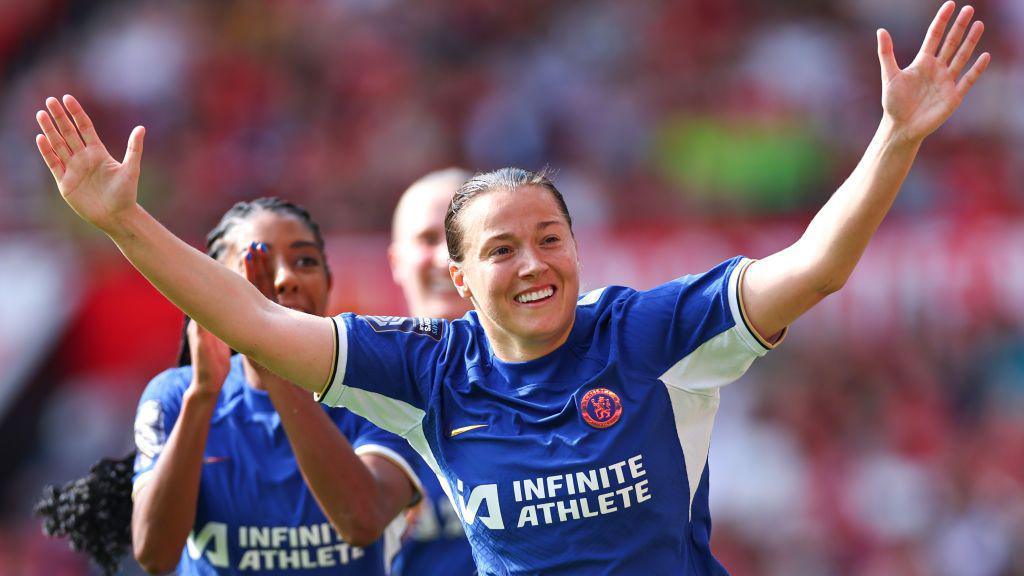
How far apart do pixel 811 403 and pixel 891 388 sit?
2.03 feet

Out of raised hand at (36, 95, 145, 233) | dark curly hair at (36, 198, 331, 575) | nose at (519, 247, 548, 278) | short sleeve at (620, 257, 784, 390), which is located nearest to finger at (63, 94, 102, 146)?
raised hand at (36, 95, 145, 233)

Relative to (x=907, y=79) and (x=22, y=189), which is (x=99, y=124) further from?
(x=907, y=79)

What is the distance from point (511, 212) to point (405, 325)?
0.42 meters

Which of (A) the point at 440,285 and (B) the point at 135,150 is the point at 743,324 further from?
(A) the point at 440,285

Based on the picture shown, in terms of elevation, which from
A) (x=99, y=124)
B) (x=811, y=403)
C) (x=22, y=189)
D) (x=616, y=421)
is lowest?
(x=616, y=421)

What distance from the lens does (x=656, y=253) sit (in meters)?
9.89

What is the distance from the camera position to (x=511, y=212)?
10.8 feet

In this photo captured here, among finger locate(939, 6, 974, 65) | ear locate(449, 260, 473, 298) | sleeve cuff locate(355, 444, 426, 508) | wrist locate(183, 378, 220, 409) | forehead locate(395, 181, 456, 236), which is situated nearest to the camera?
finger locate(939, 6, 974, 65)

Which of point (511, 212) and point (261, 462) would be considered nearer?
point (511, 212)

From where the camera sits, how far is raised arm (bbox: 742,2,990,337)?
2920mm

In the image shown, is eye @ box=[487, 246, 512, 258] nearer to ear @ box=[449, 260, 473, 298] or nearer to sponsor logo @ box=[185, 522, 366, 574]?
ear @ box=[449, 260, 473, 298]

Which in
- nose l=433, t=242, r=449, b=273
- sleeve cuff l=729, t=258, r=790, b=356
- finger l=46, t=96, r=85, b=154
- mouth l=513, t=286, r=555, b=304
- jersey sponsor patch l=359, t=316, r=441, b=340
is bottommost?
sleeve cuff l=729, t=258, r=790, b=356

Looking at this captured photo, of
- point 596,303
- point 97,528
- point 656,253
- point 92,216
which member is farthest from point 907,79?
point 656,253

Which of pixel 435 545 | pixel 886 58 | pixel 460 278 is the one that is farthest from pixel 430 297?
pixel 886 58
